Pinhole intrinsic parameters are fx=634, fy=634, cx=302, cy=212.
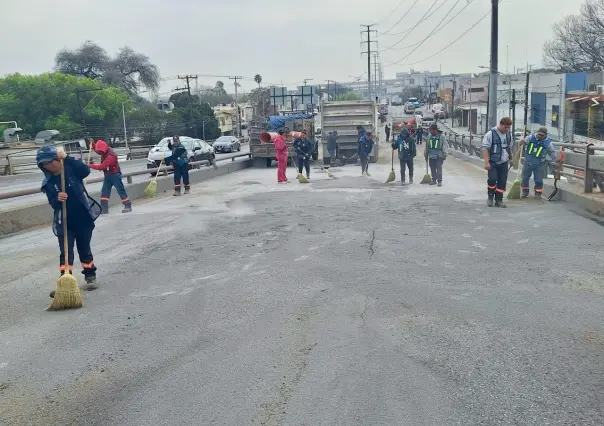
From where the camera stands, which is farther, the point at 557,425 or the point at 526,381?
the point at 526,381

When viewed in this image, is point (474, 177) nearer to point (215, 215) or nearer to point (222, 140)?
point (215, 215)

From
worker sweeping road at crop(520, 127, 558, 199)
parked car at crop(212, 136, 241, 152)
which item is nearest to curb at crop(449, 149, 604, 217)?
worker sweeping road at crop(520, 127, 558, 199)

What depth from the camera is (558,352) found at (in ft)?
15.7

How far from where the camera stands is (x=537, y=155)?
12.4m

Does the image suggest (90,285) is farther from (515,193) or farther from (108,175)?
(515,193)

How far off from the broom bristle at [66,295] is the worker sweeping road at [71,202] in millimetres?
503

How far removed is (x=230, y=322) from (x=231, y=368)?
40.8 inches

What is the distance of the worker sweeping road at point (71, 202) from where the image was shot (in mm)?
6656

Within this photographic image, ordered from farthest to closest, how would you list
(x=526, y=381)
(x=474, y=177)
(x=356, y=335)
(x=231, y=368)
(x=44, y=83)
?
(x=44, y=83)
(x=474, y=177)
(x=356, y=335)
(x=231, y=368)
(x=526, y=381)

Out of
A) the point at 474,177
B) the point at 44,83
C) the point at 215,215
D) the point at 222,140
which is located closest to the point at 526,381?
the point at 215,215

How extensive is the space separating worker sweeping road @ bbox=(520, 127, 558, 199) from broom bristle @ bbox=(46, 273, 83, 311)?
30.6 feet

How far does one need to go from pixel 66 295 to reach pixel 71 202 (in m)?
1.12

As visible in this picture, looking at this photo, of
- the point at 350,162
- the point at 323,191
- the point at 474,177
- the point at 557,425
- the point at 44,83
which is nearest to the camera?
the point at 557,425

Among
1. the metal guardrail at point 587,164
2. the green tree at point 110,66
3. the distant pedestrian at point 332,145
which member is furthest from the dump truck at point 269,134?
the green tree at point 110,66
